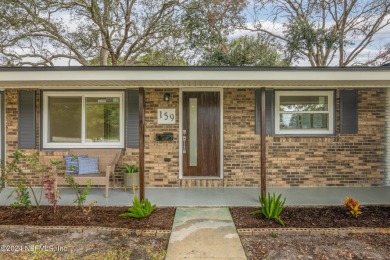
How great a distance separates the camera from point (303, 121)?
650cm

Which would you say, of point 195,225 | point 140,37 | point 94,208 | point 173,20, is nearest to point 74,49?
point 140,37

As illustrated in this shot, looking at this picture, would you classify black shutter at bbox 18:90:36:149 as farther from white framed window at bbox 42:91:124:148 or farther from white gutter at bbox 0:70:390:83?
white gutter at bbox 0:70:390:83

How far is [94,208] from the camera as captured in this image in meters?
4.86

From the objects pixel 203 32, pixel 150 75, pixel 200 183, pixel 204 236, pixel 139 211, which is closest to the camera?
pixel 204 236

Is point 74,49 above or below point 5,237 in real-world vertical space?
above

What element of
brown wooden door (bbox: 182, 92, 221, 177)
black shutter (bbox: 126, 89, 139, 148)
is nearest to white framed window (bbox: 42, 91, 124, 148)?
black shutter (bbox: 126, 89, 139, 148)

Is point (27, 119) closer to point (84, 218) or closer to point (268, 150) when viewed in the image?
point (84, 218)

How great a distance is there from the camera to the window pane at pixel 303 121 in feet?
21.3

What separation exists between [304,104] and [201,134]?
8.19ft

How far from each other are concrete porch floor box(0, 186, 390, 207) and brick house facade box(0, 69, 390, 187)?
26 cm

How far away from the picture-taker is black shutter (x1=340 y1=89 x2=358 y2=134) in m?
6.32

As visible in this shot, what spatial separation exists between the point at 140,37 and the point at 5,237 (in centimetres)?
931

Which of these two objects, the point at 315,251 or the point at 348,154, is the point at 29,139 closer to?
the point at 315,251

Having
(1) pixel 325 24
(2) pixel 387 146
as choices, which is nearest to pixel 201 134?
(2) pixel 387 146
